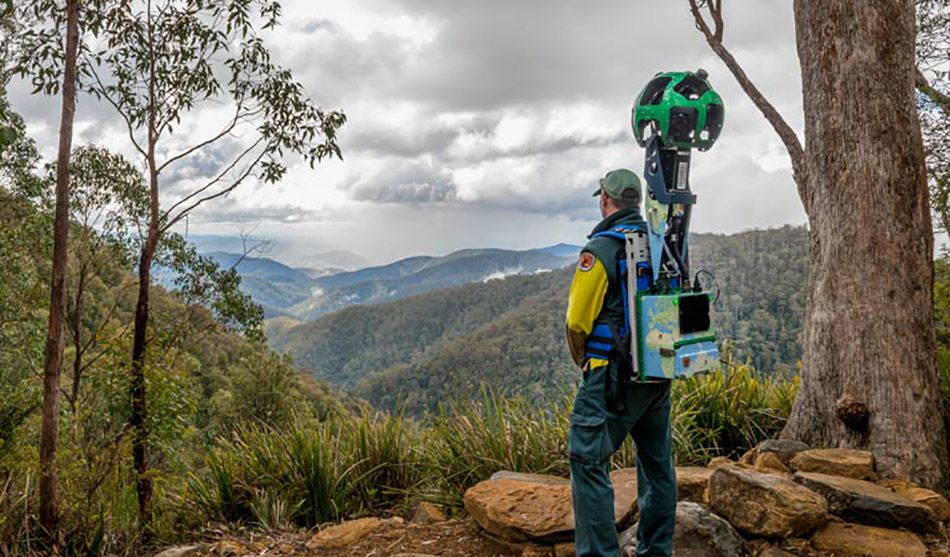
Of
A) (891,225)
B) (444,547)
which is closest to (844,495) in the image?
(891,225)

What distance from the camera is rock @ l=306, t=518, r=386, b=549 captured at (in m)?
A: 4.16

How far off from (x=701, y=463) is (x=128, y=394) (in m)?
5.48

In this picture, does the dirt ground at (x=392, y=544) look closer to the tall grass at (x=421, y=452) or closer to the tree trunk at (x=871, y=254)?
the tall grass at (x=421, y=452)

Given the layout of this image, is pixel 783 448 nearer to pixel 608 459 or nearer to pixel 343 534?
pixel 608 459

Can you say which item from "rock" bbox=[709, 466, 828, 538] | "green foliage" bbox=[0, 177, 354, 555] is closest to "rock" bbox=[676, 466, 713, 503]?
"rock" bbox=[709, 466, 828, 538]

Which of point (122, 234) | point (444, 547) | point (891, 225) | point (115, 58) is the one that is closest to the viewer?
point (444, 547)

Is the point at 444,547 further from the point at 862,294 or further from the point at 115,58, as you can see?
the point at 115,58

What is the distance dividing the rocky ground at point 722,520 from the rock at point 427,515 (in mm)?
11

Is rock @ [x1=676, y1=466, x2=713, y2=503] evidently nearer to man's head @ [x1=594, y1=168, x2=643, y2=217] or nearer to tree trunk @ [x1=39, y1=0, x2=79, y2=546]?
man's head @ [x1=594, y1=168, x2=643, y2=217]

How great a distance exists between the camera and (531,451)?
503 centimetres

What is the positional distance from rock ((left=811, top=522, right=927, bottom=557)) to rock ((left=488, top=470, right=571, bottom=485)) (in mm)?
1485

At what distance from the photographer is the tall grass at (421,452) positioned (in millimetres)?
5000

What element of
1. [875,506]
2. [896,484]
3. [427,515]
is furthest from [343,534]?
[896,484]

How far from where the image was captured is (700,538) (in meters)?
3.33
